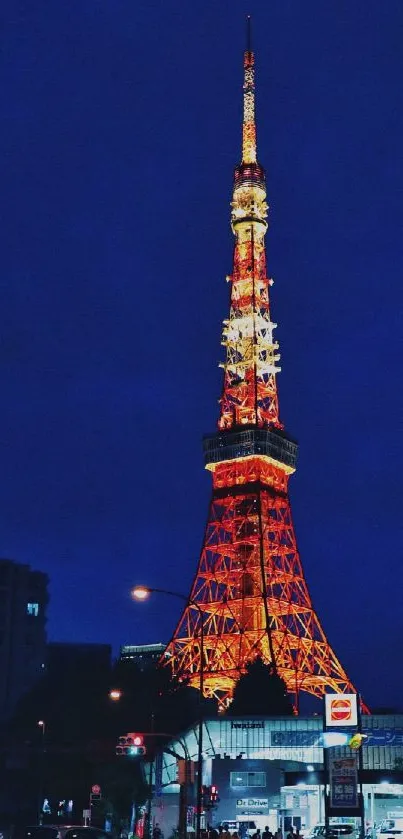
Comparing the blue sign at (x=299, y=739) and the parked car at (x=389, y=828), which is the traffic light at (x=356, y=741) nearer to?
the parked car at (x=389, y=828)

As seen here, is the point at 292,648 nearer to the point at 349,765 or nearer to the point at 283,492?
the point at 283,492

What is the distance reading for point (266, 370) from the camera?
96562 mm

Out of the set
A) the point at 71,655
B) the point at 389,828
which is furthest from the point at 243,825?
the point at 71,655

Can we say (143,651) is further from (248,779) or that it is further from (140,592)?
(140,592)

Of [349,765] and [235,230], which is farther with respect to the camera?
[235,230]

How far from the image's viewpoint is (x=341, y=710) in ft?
106

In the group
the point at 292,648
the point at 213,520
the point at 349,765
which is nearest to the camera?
the point at 349,765

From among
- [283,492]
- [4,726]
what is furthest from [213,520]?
[4,726]

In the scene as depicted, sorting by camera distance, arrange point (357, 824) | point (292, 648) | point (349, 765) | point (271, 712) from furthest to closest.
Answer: point (292, 648) < point (271, 712) < point (357, 824) < point (349, 765)

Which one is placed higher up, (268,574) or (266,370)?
(266,370)

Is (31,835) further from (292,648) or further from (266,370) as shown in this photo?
(266,370)

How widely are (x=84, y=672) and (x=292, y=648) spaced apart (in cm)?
1757

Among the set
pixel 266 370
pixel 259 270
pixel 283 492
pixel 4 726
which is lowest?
pixel 4 726

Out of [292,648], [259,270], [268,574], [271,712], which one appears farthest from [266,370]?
[271,712]
